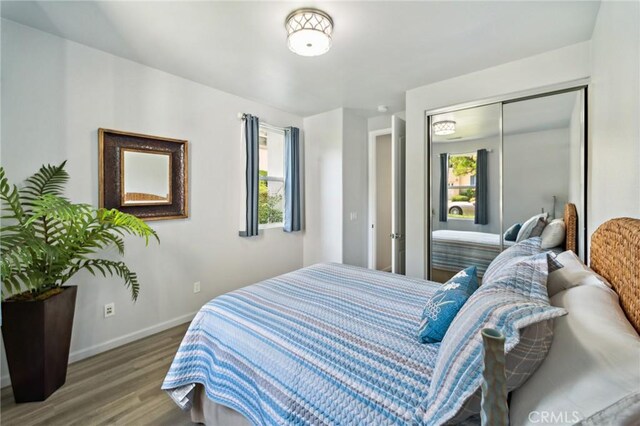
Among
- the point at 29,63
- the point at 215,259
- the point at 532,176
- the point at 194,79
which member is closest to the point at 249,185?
the point at 215,259

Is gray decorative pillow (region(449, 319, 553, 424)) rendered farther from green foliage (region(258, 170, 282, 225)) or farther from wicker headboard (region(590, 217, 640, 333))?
green foliage (region(258, 170, 282, 225))

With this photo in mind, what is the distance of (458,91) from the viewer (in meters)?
2.81

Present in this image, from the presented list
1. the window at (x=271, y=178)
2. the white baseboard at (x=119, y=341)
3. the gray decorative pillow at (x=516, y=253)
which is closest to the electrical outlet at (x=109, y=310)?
the white baseboard at (x=119, y=341)

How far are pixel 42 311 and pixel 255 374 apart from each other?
160 cm

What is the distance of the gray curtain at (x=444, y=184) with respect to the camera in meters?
2.92

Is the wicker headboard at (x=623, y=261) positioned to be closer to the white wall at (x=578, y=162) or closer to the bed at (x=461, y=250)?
the white wall at (x=578, y=162)

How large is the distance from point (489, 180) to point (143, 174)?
3388mm

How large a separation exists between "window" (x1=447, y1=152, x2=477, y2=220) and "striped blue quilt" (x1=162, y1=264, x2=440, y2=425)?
1239mm

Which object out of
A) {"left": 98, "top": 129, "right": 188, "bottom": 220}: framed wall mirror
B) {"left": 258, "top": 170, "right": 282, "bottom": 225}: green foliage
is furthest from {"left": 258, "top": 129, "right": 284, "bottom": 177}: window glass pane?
{"left": 98, "top": 129, "right": 188, "bottom": 220}: framed wall mirror

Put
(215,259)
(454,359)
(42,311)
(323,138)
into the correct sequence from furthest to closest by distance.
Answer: (323,138) < (215,259) < (42,311) < (454,359)

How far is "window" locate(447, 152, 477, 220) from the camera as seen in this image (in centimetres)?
278

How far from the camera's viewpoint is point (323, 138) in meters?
4.02

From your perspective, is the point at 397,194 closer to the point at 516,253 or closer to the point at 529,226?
the point at 529,226

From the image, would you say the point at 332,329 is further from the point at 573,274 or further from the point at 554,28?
the point at 554,28
